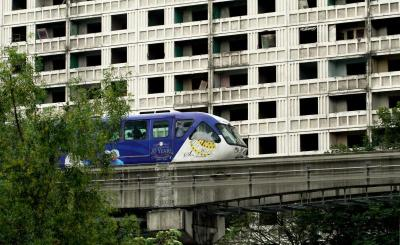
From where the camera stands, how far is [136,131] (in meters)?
62.9

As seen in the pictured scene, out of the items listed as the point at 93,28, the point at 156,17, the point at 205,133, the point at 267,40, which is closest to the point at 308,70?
the point at 267,40

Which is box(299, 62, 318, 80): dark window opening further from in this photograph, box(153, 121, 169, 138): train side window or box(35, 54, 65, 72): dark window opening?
box(153, 121, 169, 138): train side window

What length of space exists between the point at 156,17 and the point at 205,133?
31.0 metres

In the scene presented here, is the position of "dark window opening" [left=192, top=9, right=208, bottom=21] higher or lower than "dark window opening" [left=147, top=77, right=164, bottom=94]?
higher

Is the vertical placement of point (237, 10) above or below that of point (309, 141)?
above

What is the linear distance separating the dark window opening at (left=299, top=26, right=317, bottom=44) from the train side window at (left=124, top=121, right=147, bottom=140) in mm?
25376

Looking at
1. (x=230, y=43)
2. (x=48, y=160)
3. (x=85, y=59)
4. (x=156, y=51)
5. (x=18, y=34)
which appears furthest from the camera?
Result: (x=18, y=34)

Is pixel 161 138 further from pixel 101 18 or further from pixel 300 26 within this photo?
pixel 101 18

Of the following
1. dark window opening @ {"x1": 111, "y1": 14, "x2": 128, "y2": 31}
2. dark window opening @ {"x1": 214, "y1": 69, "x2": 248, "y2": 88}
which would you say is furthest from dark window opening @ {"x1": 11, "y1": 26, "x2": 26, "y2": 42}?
dark window opening @ {"x1": 214, "y1": 69, "x2": 248, "y2": 88}

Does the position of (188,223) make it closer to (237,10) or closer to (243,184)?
(243,184)

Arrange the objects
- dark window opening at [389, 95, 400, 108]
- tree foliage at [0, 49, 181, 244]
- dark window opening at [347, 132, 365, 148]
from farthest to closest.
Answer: dark window opening at [389, 95, 400, 108] → dark window opening at [347, 132, 365, 148] → tree foliage at [0, 49, 181, 244]

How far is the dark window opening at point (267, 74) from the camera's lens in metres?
87.6

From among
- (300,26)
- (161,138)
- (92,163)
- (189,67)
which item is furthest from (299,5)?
(92,163)

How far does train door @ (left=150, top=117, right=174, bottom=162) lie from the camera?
62.0m
